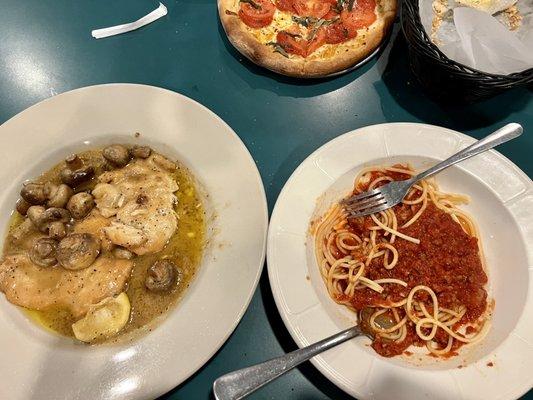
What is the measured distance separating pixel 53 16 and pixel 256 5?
180 cm

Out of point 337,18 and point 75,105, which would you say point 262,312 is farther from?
point 337,18

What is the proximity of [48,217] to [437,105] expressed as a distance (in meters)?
2.79

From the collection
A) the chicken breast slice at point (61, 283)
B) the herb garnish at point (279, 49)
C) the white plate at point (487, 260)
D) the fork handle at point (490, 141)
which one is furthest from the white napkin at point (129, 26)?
the fork handle at point (490, 141)

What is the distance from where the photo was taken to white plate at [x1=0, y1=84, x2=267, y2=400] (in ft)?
7.84

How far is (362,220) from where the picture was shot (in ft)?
8.98

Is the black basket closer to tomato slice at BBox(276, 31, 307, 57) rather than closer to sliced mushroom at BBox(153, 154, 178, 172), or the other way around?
tomato slice at BBox(276, 31, 307, 57)

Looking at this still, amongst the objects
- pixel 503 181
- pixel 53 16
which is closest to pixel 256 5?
pixel 53 16

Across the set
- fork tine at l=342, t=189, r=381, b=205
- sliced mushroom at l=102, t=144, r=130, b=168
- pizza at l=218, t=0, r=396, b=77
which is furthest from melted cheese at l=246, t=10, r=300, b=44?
fork tine at l=342, t=189, r=381, b=205

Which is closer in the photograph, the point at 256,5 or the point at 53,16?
the point at 256,5

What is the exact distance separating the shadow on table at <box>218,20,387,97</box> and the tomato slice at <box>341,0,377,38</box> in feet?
0.84

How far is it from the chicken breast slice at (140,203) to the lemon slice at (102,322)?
1.27 ft

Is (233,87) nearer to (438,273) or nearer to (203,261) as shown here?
(203,261)

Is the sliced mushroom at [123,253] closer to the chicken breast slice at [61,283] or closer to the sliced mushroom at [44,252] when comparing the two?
the chicken breast slice at [61,283]

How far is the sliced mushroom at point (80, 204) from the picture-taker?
2.94 metres
